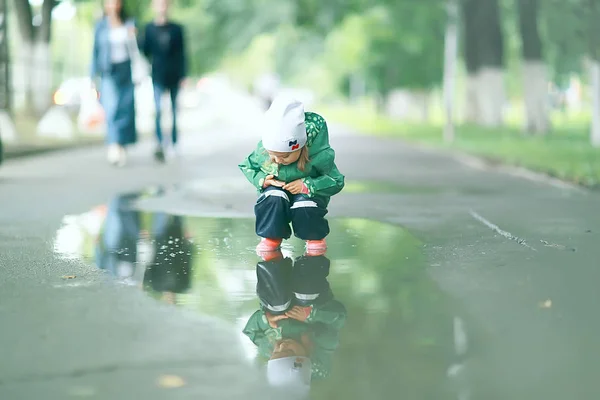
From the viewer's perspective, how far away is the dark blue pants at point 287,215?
26.9 ft

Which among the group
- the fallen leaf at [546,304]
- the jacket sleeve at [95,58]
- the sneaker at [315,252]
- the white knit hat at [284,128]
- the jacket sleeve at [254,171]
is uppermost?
the jacket sleeve at [95,58]

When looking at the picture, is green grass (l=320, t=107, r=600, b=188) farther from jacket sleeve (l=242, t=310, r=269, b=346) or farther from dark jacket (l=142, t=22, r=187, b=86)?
jacket sleeve (l=242, t=310, r=269, b=346)

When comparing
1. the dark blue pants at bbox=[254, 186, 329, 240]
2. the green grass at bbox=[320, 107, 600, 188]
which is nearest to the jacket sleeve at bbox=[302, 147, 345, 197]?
the dark blue pants at bbox=[254, 186, 329, 240]

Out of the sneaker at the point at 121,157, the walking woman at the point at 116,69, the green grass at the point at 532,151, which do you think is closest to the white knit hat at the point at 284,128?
the green grass at the point at 532,151

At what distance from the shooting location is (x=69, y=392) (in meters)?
4.47

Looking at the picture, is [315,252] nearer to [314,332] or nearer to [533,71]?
[314,332]

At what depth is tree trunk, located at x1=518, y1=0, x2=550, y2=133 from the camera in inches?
1283

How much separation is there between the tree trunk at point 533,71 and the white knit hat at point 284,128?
25.6m

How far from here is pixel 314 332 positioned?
5547 mm

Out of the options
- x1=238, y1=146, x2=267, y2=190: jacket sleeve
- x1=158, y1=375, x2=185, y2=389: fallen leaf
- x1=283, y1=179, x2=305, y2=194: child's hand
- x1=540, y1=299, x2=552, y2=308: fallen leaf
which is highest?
x1=238, y1=146, x2=267, y2=190: jacket sleeve

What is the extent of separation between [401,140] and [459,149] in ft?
26.4

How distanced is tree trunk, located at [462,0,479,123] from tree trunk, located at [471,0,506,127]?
326 millimetres

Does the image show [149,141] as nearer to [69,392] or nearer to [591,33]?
[591,33]

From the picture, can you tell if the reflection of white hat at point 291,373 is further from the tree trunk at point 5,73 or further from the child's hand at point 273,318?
the tree trunk at point 5,73
